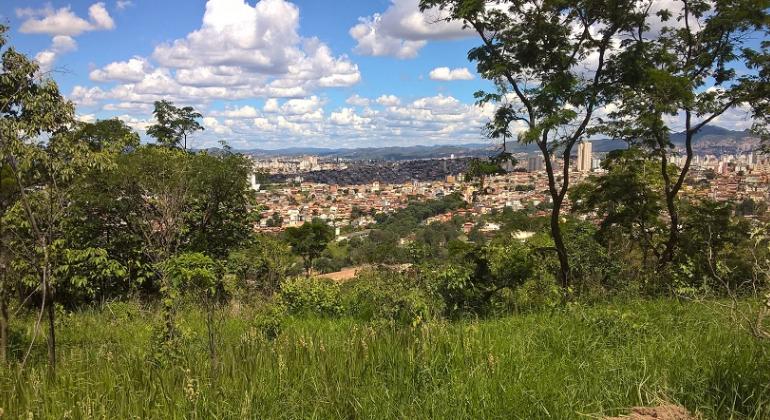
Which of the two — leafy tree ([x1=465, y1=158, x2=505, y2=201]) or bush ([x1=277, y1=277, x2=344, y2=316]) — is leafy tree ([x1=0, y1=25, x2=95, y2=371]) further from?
leafy tree ([x1=465, y1=158, x2=505, y2=201])

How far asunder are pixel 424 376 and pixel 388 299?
2.10 m

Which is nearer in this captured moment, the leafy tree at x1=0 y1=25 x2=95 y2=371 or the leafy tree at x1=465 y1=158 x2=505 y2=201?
the leafy tree at x1=0 y1=25 x2=95 y2=371

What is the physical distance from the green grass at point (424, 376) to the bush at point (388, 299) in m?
0.55

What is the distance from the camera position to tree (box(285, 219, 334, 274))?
23.9 meters

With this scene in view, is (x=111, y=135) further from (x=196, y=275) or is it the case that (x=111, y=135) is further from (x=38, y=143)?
(x=196, y=275)

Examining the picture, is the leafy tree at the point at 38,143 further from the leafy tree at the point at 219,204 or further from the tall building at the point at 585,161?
the tall building at the point at 585,161

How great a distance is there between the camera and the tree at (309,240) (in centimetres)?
2387

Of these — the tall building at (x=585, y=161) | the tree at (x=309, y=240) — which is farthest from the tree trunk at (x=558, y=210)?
the tree at (x=309, y=240)

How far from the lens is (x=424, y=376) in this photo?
329 centimetres

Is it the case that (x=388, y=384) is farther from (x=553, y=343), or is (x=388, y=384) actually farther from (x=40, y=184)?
(x=40, y=184)

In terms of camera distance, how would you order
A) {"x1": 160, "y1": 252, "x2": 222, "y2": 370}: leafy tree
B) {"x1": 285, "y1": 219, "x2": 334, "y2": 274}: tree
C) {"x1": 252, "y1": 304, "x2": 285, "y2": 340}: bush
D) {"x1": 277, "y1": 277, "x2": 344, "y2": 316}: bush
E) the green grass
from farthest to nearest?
{"x1": 285, "y1": 219, "x2": 334, "y2": 274}: tree, {"x1": 277, "y1": 277, "x2": 344, "y2": 316}: bush, {"x1": 252, "y1": 304, "x2": 285, "y2": 340}: bush, {"x1": 160, "y1": 252, "x2": 222, "y2": 370}: leafy tree, the green grass

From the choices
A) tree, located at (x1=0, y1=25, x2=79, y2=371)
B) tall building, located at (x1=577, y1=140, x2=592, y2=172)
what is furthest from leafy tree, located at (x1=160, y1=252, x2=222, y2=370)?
tall building, located at (x1=577, y1=140, x2=592, y2=172)

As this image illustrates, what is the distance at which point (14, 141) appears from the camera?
3.65 metres

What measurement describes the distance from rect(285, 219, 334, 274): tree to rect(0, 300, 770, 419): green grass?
768 inches
